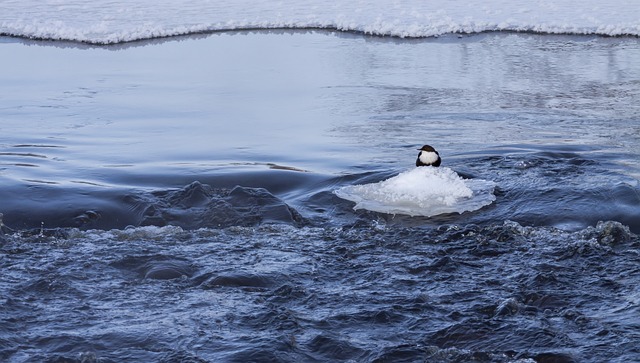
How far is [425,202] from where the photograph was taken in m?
6.15

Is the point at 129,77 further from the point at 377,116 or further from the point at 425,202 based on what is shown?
the point at 425,202

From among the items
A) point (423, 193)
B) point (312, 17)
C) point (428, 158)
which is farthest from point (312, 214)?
point (312, 17)

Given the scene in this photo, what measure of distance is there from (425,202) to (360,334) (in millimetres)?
1973

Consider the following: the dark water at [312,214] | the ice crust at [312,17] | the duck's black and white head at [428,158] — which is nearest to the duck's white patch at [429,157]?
the duck's black and white head at [428,158]

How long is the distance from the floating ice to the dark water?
0.40 ft

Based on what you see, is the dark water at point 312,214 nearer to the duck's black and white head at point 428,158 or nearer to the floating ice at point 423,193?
the floating ice at point 423,193

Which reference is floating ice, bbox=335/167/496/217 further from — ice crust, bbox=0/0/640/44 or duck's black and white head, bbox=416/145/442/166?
ice crust, bbox=0/0/640/44

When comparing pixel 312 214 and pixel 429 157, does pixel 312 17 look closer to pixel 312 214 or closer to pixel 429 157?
pixel 429 157

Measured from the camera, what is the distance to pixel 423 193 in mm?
6227

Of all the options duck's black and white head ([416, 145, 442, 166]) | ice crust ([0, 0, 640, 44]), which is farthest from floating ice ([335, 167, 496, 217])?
ice crust ([0, 0, 640, 44])

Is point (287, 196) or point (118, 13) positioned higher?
point (118, 13)

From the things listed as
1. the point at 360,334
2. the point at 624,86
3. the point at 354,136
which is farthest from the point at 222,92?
the point at 360,334

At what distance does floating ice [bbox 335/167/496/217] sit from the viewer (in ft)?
20.0

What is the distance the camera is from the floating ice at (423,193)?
6.11 m
